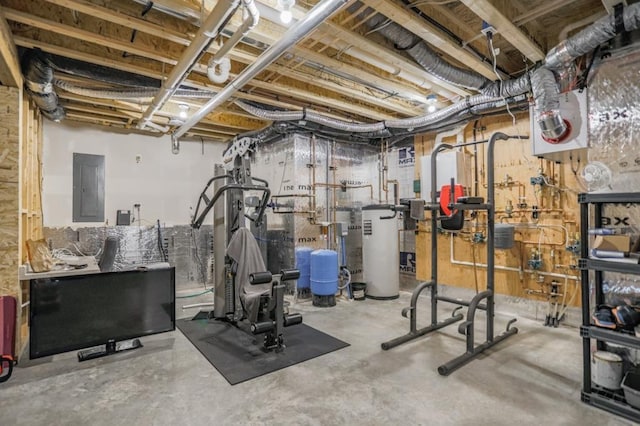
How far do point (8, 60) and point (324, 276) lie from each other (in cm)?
403

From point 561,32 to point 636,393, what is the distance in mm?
2914

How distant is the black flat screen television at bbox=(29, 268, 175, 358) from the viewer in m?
2.98

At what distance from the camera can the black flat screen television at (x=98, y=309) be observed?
298 cm

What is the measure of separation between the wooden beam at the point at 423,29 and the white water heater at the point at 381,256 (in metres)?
2.54

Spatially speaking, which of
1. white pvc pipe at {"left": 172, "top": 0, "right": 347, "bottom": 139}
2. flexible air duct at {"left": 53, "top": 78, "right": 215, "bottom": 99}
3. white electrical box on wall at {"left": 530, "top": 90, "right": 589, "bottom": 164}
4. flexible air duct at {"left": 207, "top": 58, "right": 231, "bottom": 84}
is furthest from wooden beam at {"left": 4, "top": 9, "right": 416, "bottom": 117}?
white electrical box on wall at {"left": 530, "top": 90, "right": 589, "bottom": 164}

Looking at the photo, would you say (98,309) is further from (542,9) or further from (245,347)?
(542,9)

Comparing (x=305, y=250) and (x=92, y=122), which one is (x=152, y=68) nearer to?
(x=92, y=122)

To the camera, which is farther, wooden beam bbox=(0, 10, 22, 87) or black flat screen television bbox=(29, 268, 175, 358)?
black flat screen television bbox=(29, 268, 175, 358)

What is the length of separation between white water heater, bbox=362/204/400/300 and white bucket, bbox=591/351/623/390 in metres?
3.01

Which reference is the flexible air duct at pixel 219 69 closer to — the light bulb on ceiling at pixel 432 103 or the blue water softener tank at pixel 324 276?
the light bulb on ceiling at pixel 432 103

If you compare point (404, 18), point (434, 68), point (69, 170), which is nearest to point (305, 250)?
point (434, 68)

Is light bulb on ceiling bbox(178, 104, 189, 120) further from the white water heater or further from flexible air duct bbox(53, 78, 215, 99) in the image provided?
the white water heater

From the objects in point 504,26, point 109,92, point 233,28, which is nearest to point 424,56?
point 504,26

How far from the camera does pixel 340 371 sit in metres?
2.87
